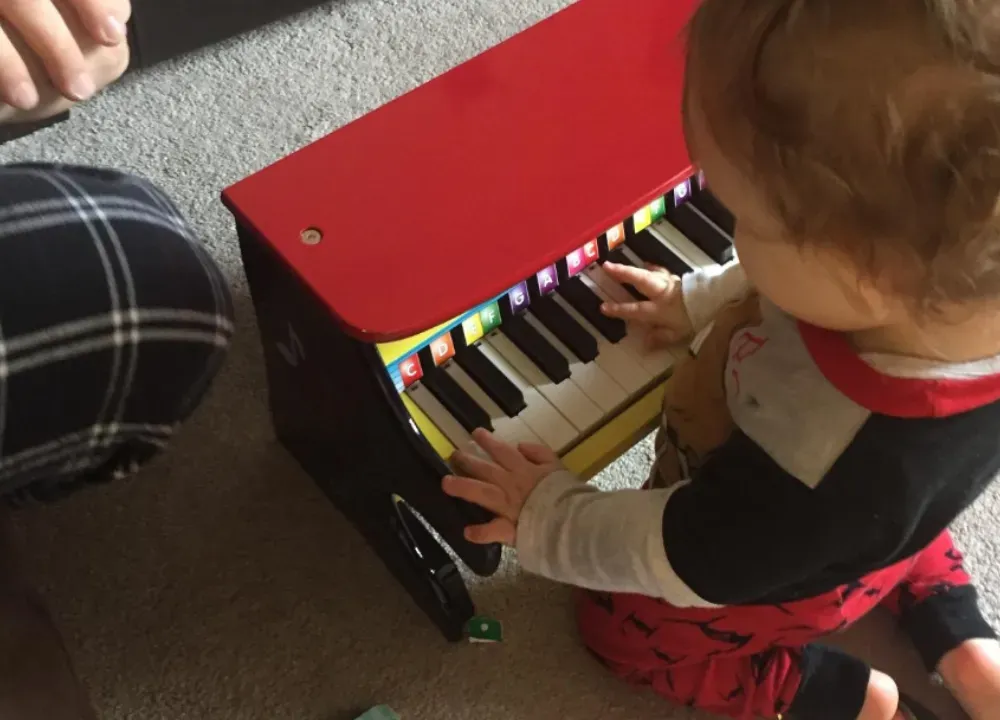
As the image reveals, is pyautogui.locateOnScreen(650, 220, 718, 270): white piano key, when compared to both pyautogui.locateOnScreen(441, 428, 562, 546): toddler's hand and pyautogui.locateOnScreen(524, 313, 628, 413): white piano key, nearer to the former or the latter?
pyautogui.locateOnScreen(524, 313, 628, 413): white piano key

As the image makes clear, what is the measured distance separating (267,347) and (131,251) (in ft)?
1.09

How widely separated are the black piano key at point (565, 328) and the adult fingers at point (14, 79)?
47 cm

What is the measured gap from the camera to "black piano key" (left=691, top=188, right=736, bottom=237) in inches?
39.6

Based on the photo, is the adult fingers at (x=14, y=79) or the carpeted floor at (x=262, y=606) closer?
the adult fingers at (x=14, y=79)

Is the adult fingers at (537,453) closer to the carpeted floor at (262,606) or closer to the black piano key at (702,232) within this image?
the black piano key at (702,232)

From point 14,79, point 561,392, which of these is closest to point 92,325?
point 14,79

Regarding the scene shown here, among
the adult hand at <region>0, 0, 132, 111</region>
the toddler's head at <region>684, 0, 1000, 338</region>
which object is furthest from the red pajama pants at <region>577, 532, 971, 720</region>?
the adult hand at <region>0, 0, 132, 111</region>

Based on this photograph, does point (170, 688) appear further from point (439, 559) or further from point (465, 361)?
point (465, 361)

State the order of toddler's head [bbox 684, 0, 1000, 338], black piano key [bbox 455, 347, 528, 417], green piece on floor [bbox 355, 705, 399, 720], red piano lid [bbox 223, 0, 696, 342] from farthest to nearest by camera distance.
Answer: green piece on floor [bbox 355, 705, 399, 720]
black piano key [bbox 455, 347, 528, 417]
red piano lid [bbox 223, 0, 696, 342]
toddler's head [bbox 684, 0, 1000, 338]

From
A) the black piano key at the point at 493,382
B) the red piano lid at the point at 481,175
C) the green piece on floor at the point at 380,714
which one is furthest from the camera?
the green piece on floor at the point at 380,714

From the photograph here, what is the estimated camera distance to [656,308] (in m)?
0.94

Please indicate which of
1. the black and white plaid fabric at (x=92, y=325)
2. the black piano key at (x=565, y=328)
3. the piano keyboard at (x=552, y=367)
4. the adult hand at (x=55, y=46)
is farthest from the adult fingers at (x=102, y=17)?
the black piano key at (x=565, y=328)

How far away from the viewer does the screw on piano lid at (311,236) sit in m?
0.82

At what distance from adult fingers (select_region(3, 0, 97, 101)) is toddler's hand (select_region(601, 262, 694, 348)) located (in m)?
0.49
